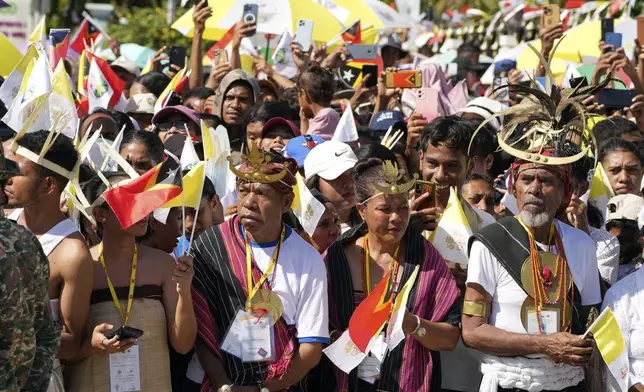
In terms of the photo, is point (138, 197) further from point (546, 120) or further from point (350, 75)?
point (350, 75)

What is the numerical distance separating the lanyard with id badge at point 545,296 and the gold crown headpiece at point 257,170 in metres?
1.24

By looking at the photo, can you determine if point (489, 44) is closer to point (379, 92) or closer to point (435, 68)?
point (435, 68)

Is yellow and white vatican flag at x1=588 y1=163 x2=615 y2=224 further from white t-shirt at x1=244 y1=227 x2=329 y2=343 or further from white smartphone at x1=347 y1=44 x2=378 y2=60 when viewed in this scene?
white smartphone at x1=347 y1=44 x2=378 y2=60

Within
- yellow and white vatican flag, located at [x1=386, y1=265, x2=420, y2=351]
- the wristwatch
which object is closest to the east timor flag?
yellow and white vatican flag, located at [x1=386, y1=265, x2=420, y2=351]

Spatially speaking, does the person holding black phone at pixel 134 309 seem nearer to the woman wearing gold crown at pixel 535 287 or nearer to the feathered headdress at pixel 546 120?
the woman wearing gold crown at pixel 535 287

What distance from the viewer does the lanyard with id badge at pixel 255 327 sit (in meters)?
5.21

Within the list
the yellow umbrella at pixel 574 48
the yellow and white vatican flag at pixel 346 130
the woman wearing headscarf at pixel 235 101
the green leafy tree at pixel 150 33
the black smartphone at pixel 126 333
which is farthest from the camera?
the green leafy tree at pixel 150 33

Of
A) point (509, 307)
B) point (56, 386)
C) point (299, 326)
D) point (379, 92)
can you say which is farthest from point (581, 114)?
point (379, 92)

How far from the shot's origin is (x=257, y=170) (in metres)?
5.34

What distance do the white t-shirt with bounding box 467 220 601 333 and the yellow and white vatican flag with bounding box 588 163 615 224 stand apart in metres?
1.95

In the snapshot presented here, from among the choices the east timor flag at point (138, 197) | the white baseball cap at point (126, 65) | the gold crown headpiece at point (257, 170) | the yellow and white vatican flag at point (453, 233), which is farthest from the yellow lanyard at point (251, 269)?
the white baseball cap at point (126, 65)

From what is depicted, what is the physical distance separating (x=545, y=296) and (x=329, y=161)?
1.83m

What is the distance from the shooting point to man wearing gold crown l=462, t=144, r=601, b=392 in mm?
5309

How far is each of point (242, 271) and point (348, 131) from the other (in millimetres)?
2799
